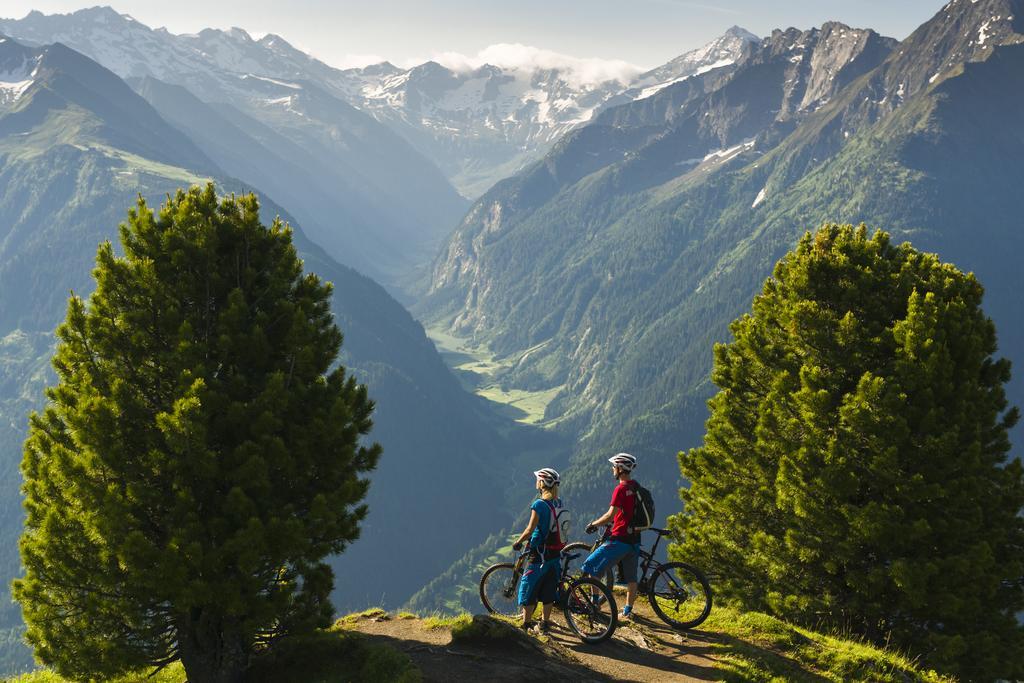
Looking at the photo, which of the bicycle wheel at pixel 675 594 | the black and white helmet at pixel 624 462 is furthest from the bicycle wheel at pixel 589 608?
the black and white helmet at pixel 624 462

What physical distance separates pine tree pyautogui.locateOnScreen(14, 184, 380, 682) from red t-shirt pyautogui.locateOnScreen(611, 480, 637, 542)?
19.7ft

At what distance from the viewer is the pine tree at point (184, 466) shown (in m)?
15.4

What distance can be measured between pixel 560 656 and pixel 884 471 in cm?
1121

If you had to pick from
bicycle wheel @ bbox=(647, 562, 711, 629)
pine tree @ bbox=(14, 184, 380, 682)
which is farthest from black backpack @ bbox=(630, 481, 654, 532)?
pine tree @ bbox=(14, 184, 380, 682)

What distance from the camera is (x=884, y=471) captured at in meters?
21.4

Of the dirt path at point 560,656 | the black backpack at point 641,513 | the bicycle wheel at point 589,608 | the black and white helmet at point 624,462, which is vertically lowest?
the dirt path at point 560,656

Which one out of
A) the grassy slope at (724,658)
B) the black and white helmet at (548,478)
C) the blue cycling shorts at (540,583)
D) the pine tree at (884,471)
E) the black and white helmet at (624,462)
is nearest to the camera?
the grassy slope at (724,658)

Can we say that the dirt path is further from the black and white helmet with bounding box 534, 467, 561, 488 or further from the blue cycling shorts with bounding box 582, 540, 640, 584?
the black and white helmet with bounding box 534, 467, 561, 488

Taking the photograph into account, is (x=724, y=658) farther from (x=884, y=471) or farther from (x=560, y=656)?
(x=884, y=471)

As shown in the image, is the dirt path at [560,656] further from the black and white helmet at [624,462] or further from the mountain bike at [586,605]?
the black and white helmet at [624,462]

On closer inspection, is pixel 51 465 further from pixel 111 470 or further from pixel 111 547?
pixel 111 547

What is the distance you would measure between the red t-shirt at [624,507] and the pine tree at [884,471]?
→ 7401mm

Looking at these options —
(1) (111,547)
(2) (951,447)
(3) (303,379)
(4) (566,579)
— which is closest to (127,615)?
(1) (111,547)

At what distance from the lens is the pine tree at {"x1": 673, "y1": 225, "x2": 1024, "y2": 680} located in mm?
21297
